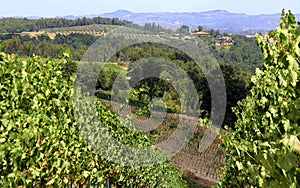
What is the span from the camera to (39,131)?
3705 millimetres

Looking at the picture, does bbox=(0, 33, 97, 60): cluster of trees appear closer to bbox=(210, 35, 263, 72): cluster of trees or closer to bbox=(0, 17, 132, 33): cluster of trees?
bbox=(0, 17, 132, 33): cluster of trees

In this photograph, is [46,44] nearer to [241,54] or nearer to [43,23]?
[241,54]

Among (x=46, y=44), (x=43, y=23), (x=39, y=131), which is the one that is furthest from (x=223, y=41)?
(x=39, y=131)

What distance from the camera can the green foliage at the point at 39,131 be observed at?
331 centimetres

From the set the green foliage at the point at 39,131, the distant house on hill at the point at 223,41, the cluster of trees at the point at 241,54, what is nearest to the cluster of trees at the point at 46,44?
the cluster of trees at the point at 241,54

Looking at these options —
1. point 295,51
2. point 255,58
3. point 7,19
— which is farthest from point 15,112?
point 7,19

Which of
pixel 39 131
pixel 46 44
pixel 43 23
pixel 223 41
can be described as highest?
pixel 39 131

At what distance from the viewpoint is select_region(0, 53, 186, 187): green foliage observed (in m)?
3.31

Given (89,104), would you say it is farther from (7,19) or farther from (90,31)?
(7,19)

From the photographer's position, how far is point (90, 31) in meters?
93.9

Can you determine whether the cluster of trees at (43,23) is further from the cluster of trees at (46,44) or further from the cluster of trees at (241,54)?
the cluster of trees at (241,54)

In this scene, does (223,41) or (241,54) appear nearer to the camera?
(241,54)

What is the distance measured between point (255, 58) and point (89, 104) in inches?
2343

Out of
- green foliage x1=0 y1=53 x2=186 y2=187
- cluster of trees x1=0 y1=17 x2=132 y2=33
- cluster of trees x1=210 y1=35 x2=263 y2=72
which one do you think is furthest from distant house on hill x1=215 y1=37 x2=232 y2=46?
green foliage x1=0 y1=53 x2=186 y2=187
